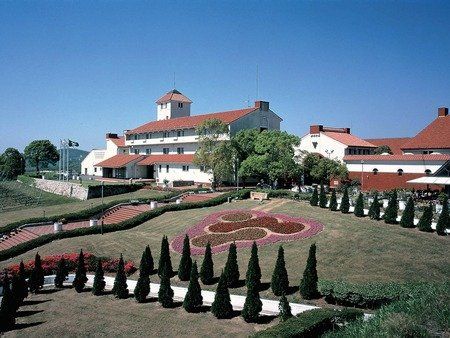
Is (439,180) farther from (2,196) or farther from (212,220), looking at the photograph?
(2,196)

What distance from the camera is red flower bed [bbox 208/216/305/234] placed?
2923 centimetres

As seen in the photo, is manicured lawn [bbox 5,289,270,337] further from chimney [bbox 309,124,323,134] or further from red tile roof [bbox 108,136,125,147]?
red tile roof [bbox 108,136,125,147]

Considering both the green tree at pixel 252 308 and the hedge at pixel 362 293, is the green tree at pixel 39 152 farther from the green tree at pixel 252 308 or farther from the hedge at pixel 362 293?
the hedge at pixel 362 293

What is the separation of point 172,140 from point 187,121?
415cm

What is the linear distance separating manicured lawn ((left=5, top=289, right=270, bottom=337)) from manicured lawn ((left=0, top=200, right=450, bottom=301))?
139 inches

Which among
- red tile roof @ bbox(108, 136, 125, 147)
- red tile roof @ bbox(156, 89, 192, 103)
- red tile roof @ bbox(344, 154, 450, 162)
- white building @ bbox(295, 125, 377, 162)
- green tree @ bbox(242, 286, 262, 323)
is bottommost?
green tree @ bbox(242, 286, 262, 323)

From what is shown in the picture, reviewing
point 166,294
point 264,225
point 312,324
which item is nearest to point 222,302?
point 166,294

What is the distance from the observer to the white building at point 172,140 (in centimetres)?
5997

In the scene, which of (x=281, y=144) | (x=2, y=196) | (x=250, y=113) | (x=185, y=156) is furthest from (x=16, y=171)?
(x=281, y=144)

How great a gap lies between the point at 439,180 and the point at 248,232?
18.4 meters

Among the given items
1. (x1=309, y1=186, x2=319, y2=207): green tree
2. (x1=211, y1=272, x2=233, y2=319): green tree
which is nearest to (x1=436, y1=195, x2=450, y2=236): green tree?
(x1=309, y1=186, x2=319, y2=207): green tree

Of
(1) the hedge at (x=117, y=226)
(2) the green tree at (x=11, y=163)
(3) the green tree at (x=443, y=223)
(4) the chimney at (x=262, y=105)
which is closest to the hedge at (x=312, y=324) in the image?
(3) the green tree at (x=443, y=223)

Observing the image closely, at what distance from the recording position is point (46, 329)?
17172mm

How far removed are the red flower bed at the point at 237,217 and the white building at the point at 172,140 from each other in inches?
763
